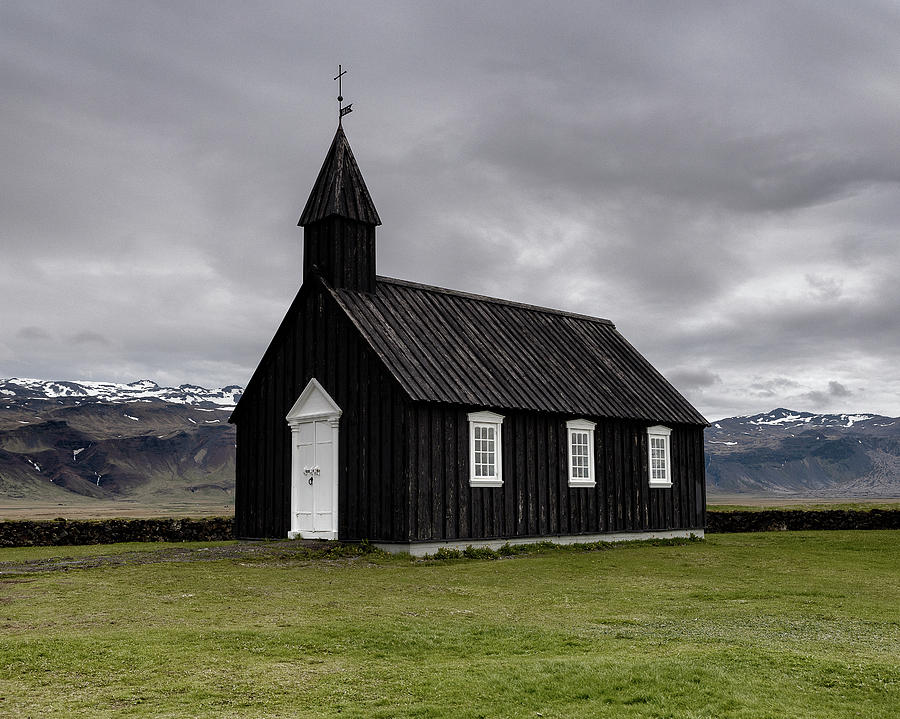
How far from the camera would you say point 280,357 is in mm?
26859

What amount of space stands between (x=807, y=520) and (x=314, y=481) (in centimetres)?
2204

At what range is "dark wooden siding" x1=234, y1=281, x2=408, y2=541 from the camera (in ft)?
74.5

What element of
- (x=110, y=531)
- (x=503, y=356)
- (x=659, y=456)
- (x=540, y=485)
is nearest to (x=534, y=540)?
(x=540, y=485)

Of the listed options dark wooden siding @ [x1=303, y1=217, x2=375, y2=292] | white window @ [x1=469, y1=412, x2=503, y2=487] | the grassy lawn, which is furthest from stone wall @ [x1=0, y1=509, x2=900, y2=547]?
the grassy lawn

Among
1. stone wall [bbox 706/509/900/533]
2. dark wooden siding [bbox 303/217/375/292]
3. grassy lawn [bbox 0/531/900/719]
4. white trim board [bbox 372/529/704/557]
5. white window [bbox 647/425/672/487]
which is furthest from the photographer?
stone wall [bbox 706/509/900/533]

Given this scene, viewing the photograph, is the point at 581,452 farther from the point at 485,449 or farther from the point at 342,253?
the point at 342,253

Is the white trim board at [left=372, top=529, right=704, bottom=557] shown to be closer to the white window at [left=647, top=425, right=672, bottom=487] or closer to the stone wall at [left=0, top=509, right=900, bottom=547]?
the white window at [left=647, top=425, right=672, bottom=487]

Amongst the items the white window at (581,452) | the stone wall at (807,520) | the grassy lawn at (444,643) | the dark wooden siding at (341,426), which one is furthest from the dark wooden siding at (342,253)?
the stone wall at (807,520)

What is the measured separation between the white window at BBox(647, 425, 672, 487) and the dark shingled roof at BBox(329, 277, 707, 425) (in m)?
0.50

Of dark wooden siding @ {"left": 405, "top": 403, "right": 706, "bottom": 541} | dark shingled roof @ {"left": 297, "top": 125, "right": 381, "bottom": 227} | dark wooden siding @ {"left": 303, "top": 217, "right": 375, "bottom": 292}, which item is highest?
dark shingled roof @ {"left": 297, "top": 125, "right": 381, "bottom": 227}

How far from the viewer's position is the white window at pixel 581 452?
87.8ft

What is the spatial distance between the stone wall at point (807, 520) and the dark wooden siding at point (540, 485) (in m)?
6.68

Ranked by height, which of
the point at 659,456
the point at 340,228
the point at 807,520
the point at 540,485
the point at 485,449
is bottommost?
the point at 807,520

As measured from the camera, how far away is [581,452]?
2720 cm
